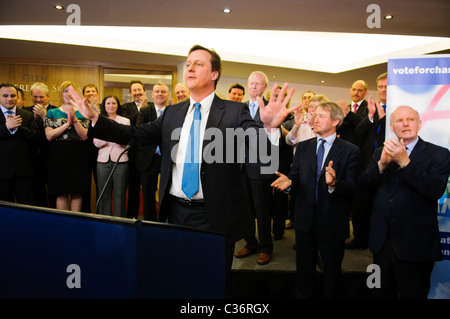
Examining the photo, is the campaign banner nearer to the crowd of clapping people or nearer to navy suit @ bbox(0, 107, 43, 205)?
the crowd of clapping people

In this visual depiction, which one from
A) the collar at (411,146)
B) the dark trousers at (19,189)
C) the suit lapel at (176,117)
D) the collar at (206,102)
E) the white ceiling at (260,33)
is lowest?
the dark trousers at (19,189)

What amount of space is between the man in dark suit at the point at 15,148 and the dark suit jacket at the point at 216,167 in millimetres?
1941

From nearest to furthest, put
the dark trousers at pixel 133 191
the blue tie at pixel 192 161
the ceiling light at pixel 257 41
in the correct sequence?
the blue tie at pixel 192 161 → the dark trousers at pixel 133 191 → the ceiling light at pixel 257 41

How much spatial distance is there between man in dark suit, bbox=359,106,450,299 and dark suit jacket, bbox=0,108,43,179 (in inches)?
122

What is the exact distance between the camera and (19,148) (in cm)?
321

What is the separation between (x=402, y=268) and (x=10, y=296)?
6.28 ft

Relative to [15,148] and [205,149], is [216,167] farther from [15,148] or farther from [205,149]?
[15,148]

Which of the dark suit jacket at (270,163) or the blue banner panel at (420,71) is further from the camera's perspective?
the dark suit jacket at (270,163)

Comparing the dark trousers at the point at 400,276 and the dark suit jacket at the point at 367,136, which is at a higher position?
the dark suit jacket at the point at 367,136

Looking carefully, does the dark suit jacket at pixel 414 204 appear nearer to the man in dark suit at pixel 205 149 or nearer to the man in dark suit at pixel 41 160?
the man in dark suit at pixel 205 149

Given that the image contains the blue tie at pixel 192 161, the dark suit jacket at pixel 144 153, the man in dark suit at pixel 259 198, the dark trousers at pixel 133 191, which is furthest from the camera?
the dark trousers at pixel 133 191

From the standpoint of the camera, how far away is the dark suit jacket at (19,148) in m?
3.14

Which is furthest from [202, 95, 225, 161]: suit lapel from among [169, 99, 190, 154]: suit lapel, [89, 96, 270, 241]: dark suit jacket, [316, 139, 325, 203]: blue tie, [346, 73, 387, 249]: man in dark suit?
[346, 73, 387, 249]: man in dark suit

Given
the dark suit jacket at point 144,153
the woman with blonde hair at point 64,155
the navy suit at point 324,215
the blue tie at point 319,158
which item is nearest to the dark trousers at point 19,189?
the woman with blonde hair at point 64,155
